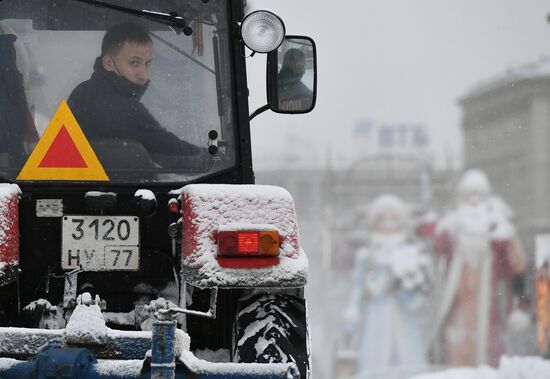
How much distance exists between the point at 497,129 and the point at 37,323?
31.8 m

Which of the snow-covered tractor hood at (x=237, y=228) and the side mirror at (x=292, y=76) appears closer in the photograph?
the snow-covered tractor hood at (x=237, y=228)

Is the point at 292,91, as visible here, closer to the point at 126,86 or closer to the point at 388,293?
the point at 126,86

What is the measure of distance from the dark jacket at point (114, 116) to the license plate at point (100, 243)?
0.35 metres

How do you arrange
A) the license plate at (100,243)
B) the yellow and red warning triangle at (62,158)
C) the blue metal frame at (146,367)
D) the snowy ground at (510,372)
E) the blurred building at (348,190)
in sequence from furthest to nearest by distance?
the blurred building at (348,190)
the snowy ground at (510,372)
the yellow and red warning triangle at (62,158)
the license plate at (100,243)
the blue metal frame at (146,367)

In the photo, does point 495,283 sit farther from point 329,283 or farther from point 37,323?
point 37,323

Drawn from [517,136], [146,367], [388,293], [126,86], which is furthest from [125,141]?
[517,136]

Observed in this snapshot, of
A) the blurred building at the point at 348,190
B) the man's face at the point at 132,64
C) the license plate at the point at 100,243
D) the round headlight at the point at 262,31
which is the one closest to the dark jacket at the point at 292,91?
the round headlight at the point at 262,31

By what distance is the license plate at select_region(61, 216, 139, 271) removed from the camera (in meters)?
3.88

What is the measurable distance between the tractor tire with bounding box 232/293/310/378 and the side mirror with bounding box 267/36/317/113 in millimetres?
884

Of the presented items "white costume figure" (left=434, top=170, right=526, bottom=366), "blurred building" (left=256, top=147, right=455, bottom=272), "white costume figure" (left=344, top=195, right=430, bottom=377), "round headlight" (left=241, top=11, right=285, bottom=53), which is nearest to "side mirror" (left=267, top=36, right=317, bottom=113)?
"round headlight" (left=241, top=11, right=285, bottom=53)

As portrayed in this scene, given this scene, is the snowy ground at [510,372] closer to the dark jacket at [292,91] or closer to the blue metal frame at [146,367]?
the dark jacket at [292,91]

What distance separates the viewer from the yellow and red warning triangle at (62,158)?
4039 millimetres

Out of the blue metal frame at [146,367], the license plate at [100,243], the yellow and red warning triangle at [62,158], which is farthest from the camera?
the yellow and red warning triangle at [62,158]

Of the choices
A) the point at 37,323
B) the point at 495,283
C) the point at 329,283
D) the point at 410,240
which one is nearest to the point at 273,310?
the point at 37,323
